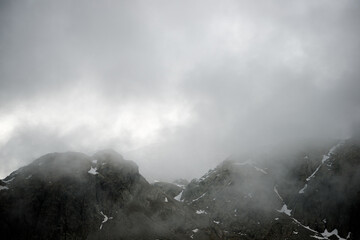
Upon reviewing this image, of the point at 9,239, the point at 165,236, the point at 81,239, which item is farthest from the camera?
the point at 165,236

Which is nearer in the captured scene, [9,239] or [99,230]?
[9,239]

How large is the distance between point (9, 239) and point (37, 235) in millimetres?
14466

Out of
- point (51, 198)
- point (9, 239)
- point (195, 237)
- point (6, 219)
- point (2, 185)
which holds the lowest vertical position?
point (195, 237)

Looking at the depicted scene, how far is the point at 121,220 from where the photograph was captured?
194m

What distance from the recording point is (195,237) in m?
195

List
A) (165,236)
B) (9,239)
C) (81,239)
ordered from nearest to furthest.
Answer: (9,239) < (81,239) < (165,236)

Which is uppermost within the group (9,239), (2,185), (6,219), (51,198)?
(2,185)

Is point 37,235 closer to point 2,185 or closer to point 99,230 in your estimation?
point 99,230

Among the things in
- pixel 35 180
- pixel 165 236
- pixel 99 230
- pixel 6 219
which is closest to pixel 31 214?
pixel 6 219

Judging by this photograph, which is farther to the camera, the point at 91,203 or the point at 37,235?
the point at 91,203

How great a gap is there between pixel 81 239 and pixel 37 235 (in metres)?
25.6

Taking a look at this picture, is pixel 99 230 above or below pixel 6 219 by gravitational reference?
below

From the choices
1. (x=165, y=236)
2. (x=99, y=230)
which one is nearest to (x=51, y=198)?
(x=99, y=230)

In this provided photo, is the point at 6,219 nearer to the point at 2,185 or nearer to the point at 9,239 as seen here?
the point at 9,239
